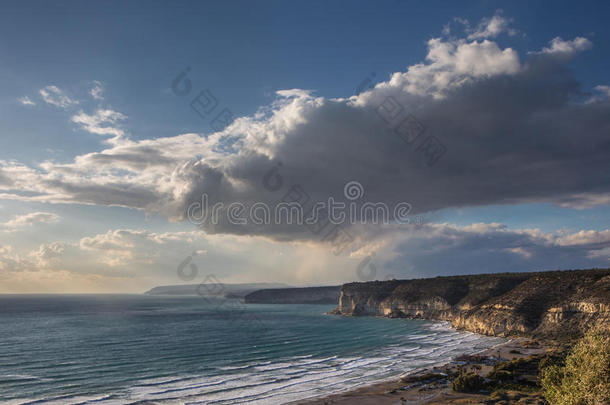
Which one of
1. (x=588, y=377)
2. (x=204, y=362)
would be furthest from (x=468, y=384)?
(x=204, y=362)

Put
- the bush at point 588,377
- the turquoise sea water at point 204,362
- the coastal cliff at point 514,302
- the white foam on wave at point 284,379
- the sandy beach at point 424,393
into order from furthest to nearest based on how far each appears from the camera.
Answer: the coastal cliff at point 514,302, the turquoise sea water at point 204,362, the white foam on wave at point 284,379, the sandy beach at point 424,393, the bush at point 588,377

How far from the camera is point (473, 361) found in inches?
2472

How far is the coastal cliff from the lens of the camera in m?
83.9

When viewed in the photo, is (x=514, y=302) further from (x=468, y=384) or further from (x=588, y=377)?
(x=588, y=377)

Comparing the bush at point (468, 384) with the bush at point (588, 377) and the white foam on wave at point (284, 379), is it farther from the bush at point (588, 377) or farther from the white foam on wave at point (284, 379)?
the bush at point (588, 377)

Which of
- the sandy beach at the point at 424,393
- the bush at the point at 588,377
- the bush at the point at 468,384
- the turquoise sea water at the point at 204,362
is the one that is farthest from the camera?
the turquoise sea water at the point at 204,362

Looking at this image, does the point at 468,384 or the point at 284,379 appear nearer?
the point at 468,384

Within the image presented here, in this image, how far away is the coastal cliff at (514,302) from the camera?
8388 cm

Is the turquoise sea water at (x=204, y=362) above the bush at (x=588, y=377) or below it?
below

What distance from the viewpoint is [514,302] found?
99.2 meters

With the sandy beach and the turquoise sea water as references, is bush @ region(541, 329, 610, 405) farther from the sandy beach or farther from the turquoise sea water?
the turquoise sea water

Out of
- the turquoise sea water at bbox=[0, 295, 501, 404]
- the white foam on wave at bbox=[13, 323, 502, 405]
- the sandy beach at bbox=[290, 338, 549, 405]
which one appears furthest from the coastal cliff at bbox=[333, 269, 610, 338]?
the sandy beach at bbox=[290, 338, 549, 405]

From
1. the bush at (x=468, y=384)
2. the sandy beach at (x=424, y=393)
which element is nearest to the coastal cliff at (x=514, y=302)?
the sandy beach at (x=424, y=393)

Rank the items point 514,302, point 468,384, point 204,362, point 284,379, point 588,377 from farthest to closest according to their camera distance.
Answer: point 514,302, point 204,362, point 284,379, point 468,384, point 588,377
